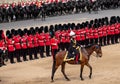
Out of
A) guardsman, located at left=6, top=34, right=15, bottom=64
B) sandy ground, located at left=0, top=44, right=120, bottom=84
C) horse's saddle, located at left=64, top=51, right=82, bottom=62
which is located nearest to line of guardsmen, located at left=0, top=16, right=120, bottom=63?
guardsman, located at left=6, top=34, right=15, bottom=64

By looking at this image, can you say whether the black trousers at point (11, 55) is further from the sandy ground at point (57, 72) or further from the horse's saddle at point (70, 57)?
the horse's saddle at point (70, 57)

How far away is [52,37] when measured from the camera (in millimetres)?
22109

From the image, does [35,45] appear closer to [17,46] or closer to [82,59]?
[17,46]

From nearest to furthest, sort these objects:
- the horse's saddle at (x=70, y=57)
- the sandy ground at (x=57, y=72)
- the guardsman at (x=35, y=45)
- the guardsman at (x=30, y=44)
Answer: the horse's saddle at (x=70, y=57)
the sandy ground at (x=57, y=72)
the guardsman at (x=30, y=44)
the guardsman at (x=35, y=45)

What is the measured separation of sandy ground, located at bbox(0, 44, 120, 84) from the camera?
18.6 metres

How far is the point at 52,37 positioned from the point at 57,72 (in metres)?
2.57

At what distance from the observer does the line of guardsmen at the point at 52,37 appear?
21922 millimetres

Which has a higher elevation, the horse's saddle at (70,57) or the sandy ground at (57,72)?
the horse's saddle at (70,57)

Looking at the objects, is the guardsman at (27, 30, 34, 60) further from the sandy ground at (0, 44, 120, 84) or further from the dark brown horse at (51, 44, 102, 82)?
the dark brown horse at (51, 44, 102, 82)

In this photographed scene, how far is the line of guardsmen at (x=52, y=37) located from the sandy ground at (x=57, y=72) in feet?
2.00

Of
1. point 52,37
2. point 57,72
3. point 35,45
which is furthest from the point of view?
point 35,45

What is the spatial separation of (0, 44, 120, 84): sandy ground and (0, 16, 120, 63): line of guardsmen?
0.61 meters

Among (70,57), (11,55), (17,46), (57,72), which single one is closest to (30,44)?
(17,46)

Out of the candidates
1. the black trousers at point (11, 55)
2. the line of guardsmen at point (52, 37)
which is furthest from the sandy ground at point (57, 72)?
the line of guardsmen at point (52, 37)
